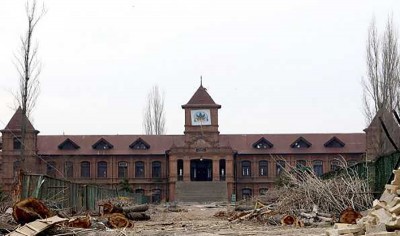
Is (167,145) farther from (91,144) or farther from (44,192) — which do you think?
(44,192)

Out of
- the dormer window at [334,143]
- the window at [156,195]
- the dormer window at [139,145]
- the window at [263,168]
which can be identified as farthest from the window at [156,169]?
the dormer window at [334,143]

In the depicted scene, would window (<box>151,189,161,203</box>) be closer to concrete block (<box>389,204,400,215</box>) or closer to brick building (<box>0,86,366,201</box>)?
brick building (<box>0,86,366,201</box>)

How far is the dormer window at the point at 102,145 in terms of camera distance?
59125 millimetres

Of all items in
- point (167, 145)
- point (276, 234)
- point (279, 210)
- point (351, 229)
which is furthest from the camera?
Answer: point (167, 145)

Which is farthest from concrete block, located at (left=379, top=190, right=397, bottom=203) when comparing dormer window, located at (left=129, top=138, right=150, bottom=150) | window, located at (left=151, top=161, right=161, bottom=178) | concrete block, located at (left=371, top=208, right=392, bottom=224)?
dormer window, located at (left=129, top=138, right=150, bottom=150)

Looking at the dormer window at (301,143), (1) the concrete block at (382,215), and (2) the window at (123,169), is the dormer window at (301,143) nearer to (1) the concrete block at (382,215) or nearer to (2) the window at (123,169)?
(2) the window at (123,169)

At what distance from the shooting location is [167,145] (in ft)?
195

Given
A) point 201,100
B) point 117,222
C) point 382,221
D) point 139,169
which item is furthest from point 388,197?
point 139,169

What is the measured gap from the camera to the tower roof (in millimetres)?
57344

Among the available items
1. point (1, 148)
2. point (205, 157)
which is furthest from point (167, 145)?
point (1, 148)

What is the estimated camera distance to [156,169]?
59.2 metres

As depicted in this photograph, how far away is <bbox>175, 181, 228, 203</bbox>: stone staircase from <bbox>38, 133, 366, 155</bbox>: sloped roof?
13.7ft

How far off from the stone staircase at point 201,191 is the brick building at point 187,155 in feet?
2.62

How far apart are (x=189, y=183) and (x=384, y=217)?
46779mm
